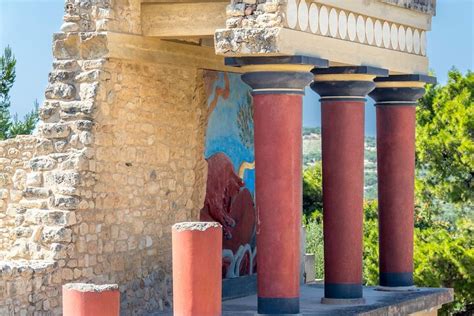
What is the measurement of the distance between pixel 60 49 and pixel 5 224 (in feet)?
6.23

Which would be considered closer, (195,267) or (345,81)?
(195,267)

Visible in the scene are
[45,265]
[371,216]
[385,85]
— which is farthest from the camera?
[371,216]

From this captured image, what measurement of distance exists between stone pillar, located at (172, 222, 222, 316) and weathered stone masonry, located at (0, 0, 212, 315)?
60.5 inches

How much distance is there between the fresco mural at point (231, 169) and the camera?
53.8 ft

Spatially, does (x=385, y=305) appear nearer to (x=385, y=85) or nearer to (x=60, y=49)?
(x=385, y=85)

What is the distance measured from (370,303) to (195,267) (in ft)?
15.5

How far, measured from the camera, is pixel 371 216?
1148 inches

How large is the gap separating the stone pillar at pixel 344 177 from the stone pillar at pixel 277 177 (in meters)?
1.96

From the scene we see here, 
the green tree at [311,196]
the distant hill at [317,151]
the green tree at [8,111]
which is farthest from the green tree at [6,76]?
the distant hill at [317,151]

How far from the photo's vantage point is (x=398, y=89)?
17.7m

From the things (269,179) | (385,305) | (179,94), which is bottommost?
(385,305)

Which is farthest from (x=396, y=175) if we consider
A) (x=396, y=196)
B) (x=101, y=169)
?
(x=101, y=169)

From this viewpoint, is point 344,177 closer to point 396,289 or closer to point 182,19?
point 396,289

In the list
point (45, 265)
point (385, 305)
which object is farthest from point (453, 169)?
point (45, 265)
